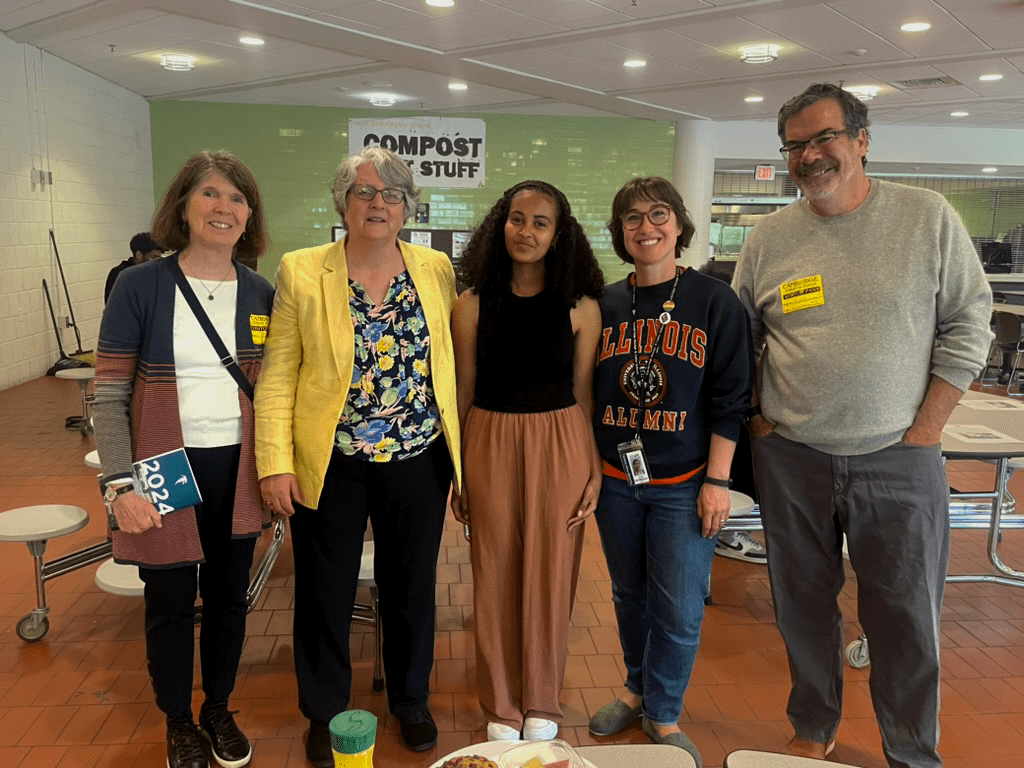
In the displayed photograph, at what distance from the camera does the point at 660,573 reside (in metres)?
2.29

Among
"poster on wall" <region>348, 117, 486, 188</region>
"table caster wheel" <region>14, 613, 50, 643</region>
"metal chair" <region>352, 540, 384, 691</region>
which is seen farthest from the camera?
"poster on wall" <region>348, 117, 486, 188</region>

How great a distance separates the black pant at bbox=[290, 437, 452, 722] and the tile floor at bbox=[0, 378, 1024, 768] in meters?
0.25

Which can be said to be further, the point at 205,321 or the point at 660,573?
the point at 660,573

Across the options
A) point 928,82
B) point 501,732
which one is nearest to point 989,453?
point 501,732

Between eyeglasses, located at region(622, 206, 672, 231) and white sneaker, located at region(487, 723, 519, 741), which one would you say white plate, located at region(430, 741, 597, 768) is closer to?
white sneaker, located at region(487, 723, 519, 741)

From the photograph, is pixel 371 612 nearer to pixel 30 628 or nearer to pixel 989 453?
pixel 30 628

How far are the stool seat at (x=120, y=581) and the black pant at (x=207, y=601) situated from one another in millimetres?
676

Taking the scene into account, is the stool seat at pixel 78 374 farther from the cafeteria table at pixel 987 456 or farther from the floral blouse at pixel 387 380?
the cafeteria table at pixel 987 456

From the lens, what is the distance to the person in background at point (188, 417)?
6.90 ft

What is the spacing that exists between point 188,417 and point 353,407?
44cm

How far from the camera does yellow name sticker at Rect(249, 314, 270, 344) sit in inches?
87.1

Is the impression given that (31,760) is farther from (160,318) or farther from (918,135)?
(918,135)

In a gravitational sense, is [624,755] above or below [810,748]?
above

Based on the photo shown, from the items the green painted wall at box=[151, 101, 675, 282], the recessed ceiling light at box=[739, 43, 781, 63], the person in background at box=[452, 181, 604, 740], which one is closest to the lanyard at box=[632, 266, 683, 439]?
the person in background at box=[452, 181, 604, 740]
